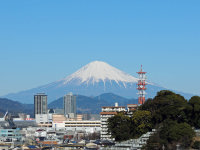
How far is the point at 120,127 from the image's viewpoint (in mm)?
109000

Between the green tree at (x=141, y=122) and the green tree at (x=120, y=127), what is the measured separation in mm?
1384

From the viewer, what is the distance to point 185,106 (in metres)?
102

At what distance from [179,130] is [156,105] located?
16.5 m

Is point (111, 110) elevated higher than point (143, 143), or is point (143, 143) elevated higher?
point (111, 110)

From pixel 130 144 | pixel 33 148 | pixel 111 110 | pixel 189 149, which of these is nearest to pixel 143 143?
pixel 130 144

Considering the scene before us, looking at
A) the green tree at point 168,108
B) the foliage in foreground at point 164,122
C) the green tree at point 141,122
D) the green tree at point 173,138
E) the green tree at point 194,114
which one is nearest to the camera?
the green tree at point 173,138

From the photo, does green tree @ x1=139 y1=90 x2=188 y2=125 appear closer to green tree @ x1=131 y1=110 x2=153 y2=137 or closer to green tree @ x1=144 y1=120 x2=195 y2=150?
green tree @ x1=131 y1=110 x2=153 y2=137

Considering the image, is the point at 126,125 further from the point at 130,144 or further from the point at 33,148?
the point at 33,148

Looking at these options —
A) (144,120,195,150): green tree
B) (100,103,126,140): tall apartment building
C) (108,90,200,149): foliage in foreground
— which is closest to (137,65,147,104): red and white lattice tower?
(100,103,126,140): tall apartment building

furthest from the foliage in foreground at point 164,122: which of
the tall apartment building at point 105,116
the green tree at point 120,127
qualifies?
the tall apartment building at point 105,116

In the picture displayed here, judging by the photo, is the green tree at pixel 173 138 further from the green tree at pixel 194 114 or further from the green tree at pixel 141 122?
the green tree at pixel 141 122

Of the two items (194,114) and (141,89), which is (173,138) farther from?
(141,89)

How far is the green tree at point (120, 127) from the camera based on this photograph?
352 ft

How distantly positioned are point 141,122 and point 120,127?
4.54 meters
